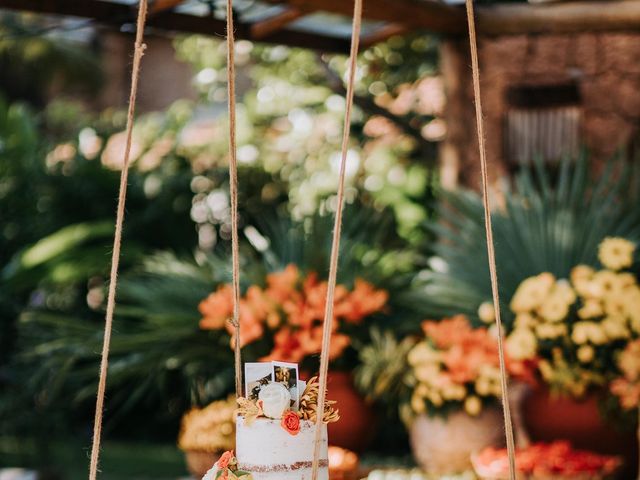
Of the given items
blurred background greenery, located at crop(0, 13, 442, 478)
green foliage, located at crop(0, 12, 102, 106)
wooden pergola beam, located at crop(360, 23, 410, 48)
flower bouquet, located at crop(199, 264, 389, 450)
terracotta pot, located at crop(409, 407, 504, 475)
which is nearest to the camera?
terracotta pot, located at crop(409, 407, 504, 475)

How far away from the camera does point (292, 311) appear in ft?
14.2

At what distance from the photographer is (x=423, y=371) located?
4.07 meters

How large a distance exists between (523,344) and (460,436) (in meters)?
0.55

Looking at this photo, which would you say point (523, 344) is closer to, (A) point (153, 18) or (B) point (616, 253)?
(B) point (616, 253)

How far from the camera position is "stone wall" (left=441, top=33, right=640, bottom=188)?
525 cm

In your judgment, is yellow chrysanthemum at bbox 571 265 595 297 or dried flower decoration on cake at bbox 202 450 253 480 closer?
dried flower decoration on cake at bbox 202 450 253 480

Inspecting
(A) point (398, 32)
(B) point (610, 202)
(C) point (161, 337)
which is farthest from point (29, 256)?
(B) point (610, 202)

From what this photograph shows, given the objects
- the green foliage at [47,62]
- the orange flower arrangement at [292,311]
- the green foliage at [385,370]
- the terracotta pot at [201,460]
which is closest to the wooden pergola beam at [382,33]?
the orange flower arrangement at [292,311]

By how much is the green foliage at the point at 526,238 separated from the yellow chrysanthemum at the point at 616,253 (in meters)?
0.32

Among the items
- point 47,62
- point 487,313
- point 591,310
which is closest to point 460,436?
point 487,313

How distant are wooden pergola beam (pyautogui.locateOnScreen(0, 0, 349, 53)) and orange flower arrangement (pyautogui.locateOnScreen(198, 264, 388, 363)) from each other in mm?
1179

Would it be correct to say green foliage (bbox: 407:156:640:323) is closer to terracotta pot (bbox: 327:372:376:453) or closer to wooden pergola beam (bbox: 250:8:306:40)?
terracotta pot (bbox: 327:372:376:453)

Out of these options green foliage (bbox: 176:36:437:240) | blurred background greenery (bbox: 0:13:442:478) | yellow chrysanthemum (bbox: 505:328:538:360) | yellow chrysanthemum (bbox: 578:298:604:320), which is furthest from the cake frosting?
green foliage (bbox: 176:36:437:240)

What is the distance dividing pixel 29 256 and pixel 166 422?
1910 mm
